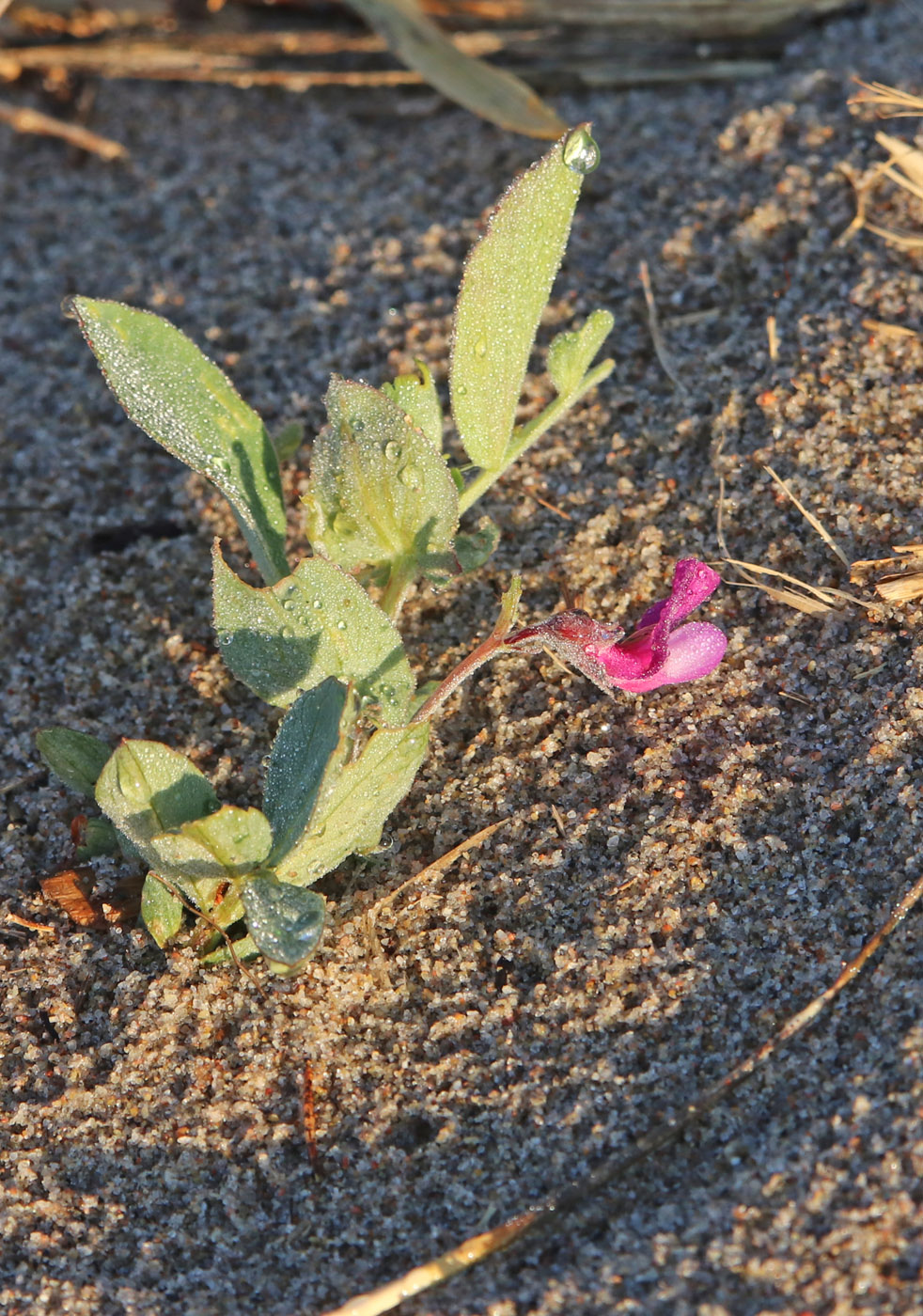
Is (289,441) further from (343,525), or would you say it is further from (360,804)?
(360,804)

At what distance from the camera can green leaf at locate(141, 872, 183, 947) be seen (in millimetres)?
1295

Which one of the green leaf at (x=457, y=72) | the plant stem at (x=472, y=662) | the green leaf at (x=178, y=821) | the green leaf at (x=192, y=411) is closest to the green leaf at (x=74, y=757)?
the green leaf at (x=178, y=821)

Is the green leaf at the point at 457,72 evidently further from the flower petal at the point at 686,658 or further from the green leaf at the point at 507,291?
the flower petal at the point at 686,658

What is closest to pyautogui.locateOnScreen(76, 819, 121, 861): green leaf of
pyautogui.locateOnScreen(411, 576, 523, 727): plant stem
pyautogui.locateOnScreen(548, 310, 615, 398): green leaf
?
pyautogui.locateOnScreen(411, 576, 523, 727): plant stem

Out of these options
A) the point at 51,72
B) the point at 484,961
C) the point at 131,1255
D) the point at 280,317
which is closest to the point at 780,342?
the point at 280,317

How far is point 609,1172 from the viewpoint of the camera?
1.12 metres

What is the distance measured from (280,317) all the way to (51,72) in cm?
95

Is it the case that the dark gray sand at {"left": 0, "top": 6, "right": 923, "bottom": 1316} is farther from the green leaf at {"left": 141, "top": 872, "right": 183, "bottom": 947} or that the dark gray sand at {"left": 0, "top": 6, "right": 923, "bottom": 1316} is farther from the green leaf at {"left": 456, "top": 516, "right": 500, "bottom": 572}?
the green leaf at {"left": 456, "top": 516, "right": 500, "bottom": 572}

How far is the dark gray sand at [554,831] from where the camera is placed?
1.12m

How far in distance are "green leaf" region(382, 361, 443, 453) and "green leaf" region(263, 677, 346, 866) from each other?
12.8 inches

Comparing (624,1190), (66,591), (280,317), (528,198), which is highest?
(528,198)

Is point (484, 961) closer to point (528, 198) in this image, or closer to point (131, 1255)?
point (131, 1255)

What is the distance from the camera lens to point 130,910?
4.52 ft

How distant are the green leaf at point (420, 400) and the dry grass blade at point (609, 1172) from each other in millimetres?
682
